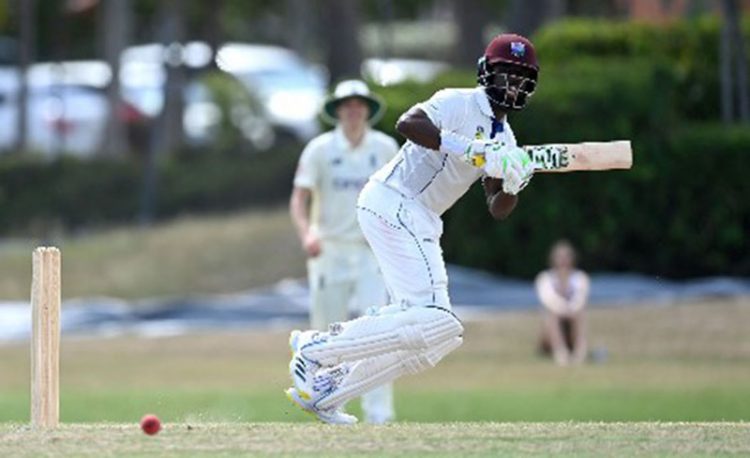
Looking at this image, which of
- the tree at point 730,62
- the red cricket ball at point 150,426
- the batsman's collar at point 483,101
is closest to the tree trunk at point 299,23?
the tree at point 730,62

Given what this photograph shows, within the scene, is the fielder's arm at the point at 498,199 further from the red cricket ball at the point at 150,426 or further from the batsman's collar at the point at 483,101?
A: the red cricket ball at the point at 150,426

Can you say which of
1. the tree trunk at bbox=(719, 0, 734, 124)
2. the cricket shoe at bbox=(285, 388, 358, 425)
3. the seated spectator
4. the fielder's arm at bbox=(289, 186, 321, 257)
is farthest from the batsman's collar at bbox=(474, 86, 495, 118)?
the tree trunk at bbox=(719, 0, 734, 124)

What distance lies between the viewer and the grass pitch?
31.8 ft

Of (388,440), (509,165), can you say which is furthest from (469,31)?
(388,440)

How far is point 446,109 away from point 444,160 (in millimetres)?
289

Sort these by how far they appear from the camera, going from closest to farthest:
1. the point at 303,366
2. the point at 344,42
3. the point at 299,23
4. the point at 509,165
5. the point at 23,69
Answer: the point at 509,165, the point at 303,366, the point at 23,69, the point at 344,42, the point at 299,23

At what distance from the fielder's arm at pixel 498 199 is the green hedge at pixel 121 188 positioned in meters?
20.0

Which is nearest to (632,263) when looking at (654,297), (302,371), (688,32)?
(654,297)

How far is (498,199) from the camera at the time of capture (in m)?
10.8

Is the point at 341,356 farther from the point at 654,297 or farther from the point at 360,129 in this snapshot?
the point at 654,297

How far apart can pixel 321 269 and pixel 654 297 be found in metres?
10.5

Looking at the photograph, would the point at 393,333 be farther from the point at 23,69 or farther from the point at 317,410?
the point at 23,69

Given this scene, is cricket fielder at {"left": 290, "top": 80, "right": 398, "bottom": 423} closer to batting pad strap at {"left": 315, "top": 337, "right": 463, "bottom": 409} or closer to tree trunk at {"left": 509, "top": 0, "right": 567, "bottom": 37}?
batting pad strap at {"left": 315, "top": 337, "right": 463, "bottom": 409}

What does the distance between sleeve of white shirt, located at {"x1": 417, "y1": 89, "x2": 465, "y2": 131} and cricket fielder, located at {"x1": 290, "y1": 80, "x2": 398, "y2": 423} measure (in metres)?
3.56
